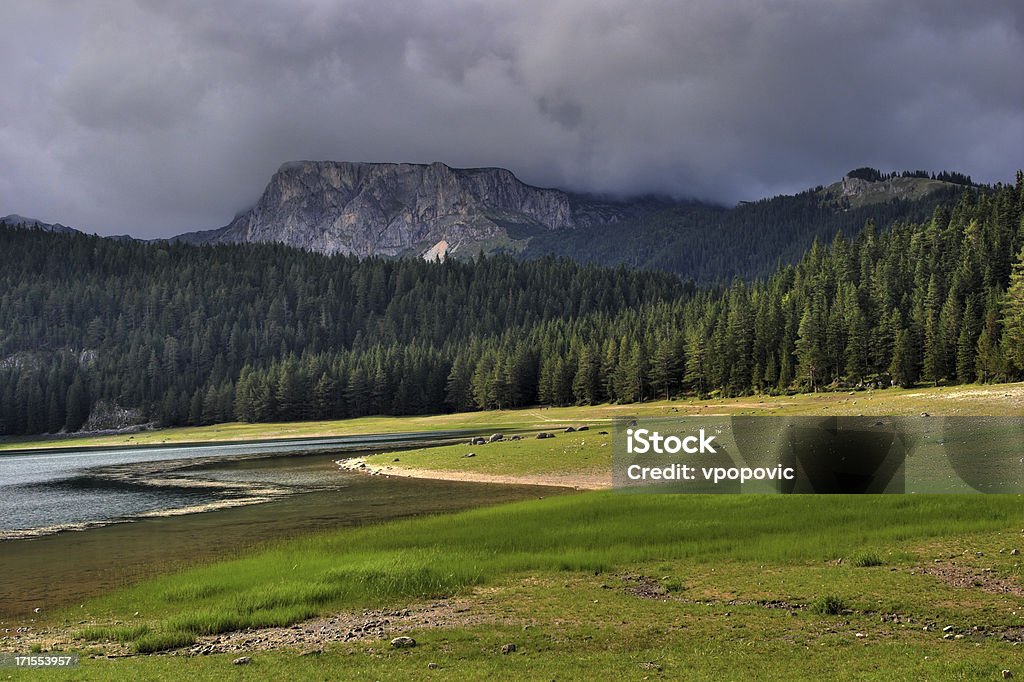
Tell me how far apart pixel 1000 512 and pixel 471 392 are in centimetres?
16281

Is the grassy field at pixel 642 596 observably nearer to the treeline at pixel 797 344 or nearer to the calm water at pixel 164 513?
the calm water at pixel 164 513

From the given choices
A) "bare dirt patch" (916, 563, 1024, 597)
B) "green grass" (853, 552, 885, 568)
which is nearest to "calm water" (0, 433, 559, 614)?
"green grass" (853, 552, 885, 568)

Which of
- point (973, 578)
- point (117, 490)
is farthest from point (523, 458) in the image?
point (973, 578)

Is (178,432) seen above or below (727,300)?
below

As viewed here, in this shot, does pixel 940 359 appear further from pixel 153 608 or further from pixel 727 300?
pixel 153 608

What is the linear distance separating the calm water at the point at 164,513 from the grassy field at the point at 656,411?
41356 mm

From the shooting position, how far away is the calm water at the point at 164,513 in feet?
91.6

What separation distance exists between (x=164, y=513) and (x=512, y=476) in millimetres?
23790

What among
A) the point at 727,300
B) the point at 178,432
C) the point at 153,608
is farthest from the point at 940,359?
the point at 178,432

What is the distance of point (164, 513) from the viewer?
44.7 meters

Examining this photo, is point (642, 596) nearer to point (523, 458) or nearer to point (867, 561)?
point (867, 561)

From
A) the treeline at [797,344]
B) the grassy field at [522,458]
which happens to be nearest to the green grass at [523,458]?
the grassy field at [522,458]

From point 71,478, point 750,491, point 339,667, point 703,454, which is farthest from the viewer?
point 71,478

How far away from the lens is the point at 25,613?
2228 cm
